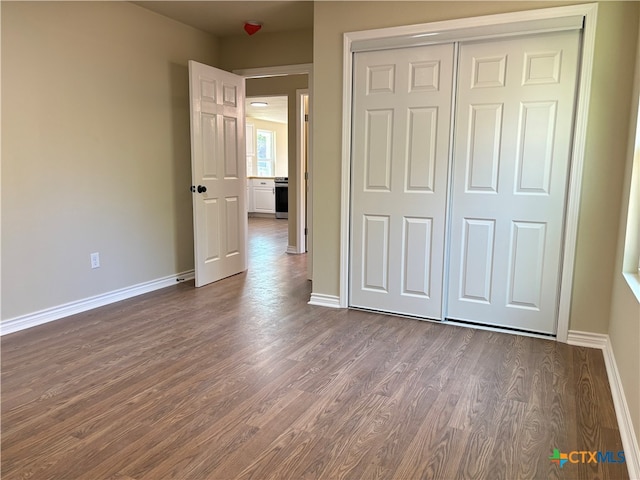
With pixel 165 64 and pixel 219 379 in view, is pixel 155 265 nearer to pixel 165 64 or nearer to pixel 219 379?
pixel 165 64

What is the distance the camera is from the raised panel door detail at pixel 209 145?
406 cm

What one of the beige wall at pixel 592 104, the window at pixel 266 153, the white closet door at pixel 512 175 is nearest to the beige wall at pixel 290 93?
the beige wall at pixel 592 104

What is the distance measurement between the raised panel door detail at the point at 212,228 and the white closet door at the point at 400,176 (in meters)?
1.50

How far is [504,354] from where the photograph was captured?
8.82 feet

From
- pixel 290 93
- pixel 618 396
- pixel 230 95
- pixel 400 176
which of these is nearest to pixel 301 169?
pixel 290 93

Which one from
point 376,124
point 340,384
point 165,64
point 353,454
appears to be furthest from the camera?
point 165,64

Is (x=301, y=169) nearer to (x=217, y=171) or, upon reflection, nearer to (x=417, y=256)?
(x=217, y=171)

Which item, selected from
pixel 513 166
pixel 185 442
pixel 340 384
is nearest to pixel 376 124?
pixel 513 166

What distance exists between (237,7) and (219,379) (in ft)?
9.81

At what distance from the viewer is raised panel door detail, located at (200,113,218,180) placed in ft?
13.3

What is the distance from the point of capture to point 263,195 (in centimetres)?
1045

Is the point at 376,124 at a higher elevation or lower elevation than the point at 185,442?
higher

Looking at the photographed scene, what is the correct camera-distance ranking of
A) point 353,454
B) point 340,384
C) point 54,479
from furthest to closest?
point 340,384, point 353,454, point 54,479

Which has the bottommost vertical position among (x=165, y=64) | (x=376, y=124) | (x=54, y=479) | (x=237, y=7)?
(x=54, y=479)
